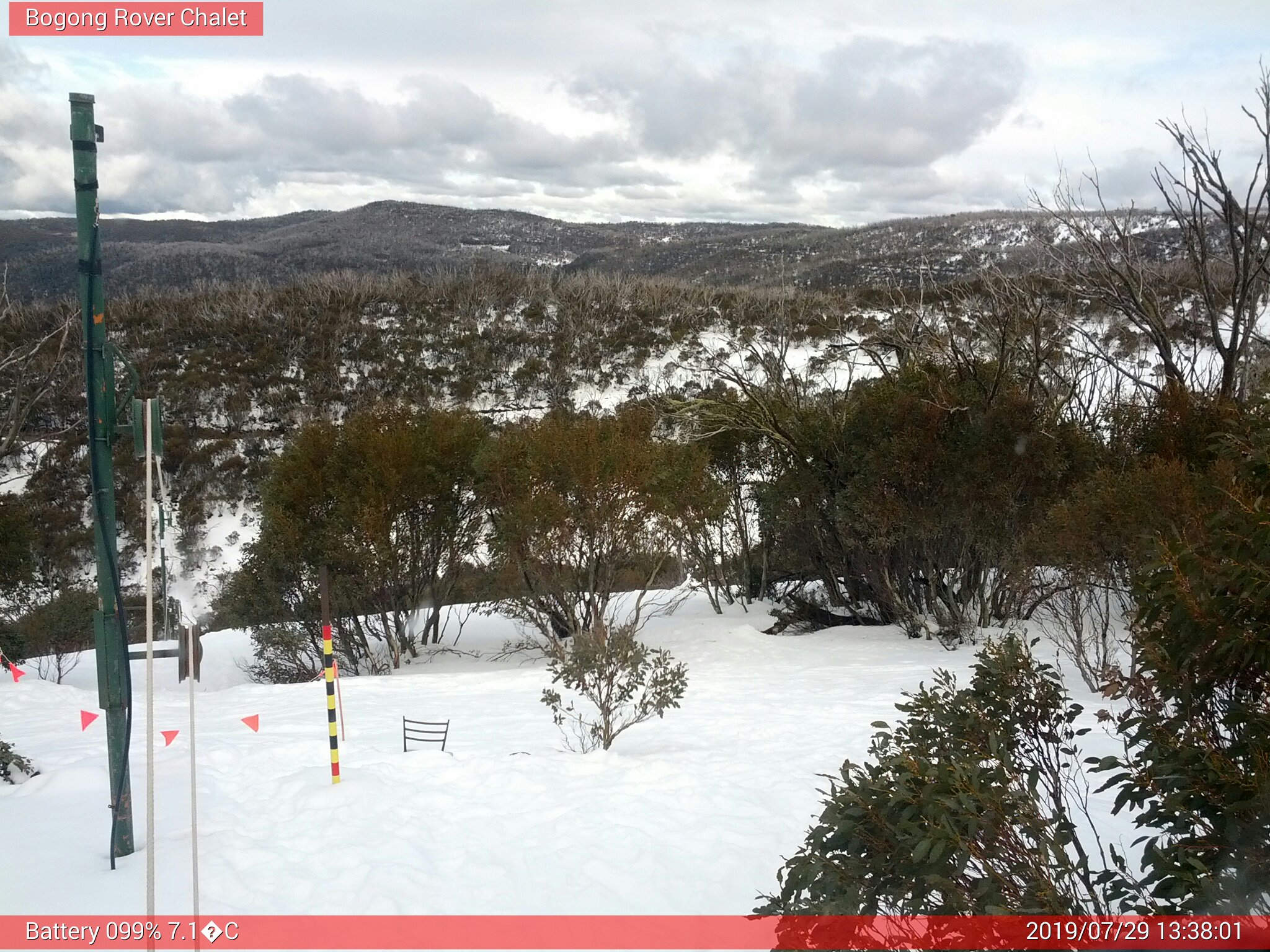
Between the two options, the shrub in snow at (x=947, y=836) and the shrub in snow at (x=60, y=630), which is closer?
the shrub in snow at (x=947, y=836)

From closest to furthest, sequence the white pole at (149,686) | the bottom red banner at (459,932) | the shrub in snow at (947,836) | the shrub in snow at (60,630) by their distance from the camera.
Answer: the shrub in snow at (947,836)
the bottom red banner at (459,932)
the white pole at (149,686)
the shrub in snow at (60,630)

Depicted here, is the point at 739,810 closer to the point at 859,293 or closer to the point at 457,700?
the point at 457,700

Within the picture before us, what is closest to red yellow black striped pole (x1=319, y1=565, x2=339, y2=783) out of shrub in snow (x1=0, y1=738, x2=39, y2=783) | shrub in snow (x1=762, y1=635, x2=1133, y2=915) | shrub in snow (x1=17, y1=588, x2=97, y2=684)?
shrub in snow (x1=0, y1=738, x2=39, y2=783)

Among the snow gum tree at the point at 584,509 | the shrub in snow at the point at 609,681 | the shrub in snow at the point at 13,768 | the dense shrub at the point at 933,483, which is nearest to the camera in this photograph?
the shrub in snow at the point at 13,768

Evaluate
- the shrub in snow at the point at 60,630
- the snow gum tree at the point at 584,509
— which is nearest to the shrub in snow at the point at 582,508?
the snow gum tree at the point at 584,509

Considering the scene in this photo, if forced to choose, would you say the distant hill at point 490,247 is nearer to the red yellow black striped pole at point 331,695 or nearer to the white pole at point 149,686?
the red yellow black striped pole at point 331,695

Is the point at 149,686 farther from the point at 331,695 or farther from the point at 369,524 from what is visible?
the point at 369,524

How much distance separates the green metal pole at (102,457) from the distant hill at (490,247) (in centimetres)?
3758

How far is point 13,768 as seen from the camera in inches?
234

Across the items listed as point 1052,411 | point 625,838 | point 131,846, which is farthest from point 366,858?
point 1052,411

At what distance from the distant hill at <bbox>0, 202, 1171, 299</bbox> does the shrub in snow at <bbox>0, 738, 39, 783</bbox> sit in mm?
36998

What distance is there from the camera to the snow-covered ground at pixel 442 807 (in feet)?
14.4

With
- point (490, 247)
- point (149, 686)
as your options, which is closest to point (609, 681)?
point (149, 686)

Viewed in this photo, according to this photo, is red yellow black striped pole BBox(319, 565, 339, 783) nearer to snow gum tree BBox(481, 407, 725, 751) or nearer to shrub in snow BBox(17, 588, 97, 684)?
snow gum tree BBox(481, 407, 725, 751)
